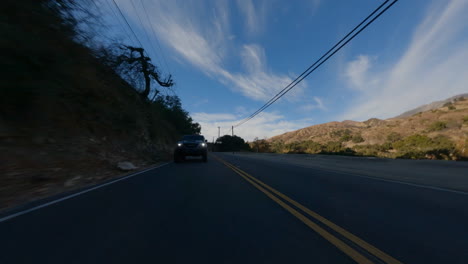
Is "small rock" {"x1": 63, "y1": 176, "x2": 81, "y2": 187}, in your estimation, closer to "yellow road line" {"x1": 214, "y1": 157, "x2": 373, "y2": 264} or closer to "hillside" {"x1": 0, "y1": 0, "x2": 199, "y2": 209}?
"hillside" {"x1": 0, "y1": 0, "x2": 199, "y2": 209}

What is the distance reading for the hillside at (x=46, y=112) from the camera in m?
5.65

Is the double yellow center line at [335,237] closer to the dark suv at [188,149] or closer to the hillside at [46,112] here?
the hillside at [46,112]

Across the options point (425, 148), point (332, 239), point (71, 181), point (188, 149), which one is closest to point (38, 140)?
point (71, 181)

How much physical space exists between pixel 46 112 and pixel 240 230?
9560mm

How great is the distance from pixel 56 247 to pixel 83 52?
1149cm

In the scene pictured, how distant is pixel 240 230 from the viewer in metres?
2.70

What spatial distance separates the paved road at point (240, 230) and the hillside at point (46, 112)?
88.5 inches

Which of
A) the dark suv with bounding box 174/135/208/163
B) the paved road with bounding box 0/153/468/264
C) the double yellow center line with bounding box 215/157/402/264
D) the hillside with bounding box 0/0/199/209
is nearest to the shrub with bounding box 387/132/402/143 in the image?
the dark suv with bounding box 174/135/208/163

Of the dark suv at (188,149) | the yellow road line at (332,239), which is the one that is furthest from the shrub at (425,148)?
the yellow road line at (332,239)

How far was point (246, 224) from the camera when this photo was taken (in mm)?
2910

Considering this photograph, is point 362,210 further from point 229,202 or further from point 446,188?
point 446,188

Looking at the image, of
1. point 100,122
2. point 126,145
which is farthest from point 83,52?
point 126,145

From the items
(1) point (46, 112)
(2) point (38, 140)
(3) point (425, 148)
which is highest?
(1) point (46, 112)

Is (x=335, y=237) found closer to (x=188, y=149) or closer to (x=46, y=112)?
(x=46, y=112)
